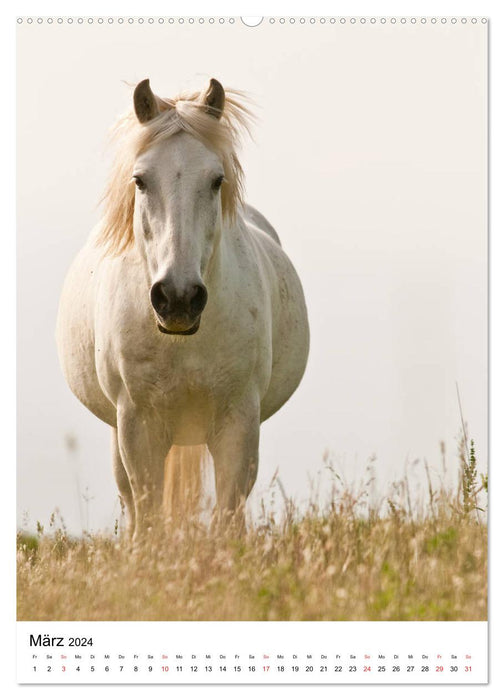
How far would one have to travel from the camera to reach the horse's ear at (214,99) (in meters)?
5.85

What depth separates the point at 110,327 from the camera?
6.18m

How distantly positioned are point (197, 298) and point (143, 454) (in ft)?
3.98

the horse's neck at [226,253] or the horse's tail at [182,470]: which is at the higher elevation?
the horse's neck at [226,253]

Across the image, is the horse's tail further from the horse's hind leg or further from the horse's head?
the horse's head

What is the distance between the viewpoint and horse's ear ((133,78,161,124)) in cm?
571

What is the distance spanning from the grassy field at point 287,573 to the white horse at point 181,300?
1.00 ft

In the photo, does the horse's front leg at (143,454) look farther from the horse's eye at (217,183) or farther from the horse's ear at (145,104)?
the horse's ear at (145,104)

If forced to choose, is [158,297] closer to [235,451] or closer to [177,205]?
[177,205]
